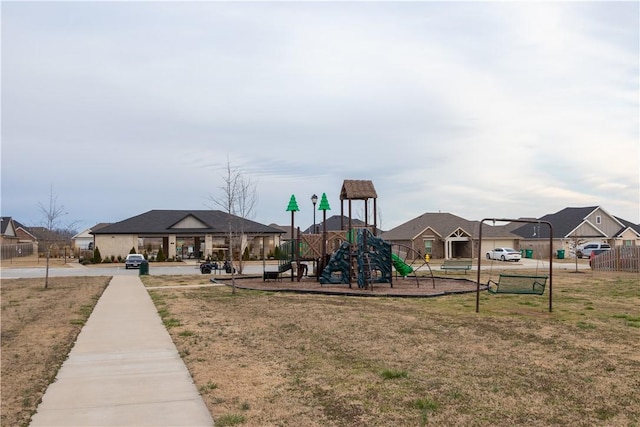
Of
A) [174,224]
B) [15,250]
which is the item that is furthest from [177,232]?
[15,250]

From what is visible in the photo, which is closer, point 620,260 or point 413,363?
point 413,363

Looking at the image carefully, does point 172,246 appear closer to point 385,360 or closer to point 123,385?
point 385,360

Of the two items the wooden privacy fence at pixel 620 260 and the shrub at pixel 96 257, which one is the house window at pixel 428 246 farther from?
the shrub at pixel 96 257

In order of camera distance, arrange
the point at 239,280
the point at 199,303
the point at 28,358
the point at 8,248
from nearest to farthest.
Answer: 1. the point at 28,358
2. the point at 199,303
3. the point at 239,280
4. the point at 8,248

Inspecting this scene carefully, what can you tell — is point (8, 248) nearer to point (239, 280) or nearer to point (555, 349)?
point (239, 280)

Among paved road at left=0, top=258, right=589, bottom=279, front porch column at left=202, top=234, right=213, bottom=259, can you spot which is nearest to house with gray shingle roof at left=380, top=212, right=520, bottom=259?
paved road at left=0, top=258, right=589, bottom=279

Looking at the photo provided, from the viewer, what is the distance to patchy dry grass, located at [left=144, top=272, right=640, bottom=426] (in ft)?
19.4

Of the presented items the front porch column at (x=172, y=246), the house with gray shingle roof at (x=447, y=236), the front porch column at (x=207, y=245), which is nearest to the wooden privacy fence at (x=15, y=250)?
the front porch column at (x=172, y=246)

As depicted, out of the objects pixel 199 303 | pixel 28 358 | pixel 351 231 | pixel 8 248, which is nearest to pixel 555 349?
pixel 28 358

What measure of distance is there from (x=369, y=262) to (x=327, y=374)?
12.0 m

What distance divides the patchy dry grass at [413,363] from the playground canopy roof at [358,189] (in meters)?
8.41

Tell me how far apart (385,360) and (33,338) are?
6661mm

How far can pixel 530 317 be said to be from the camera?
Result: 12898mm

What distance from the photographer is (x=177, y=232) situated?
55562 millimetres
